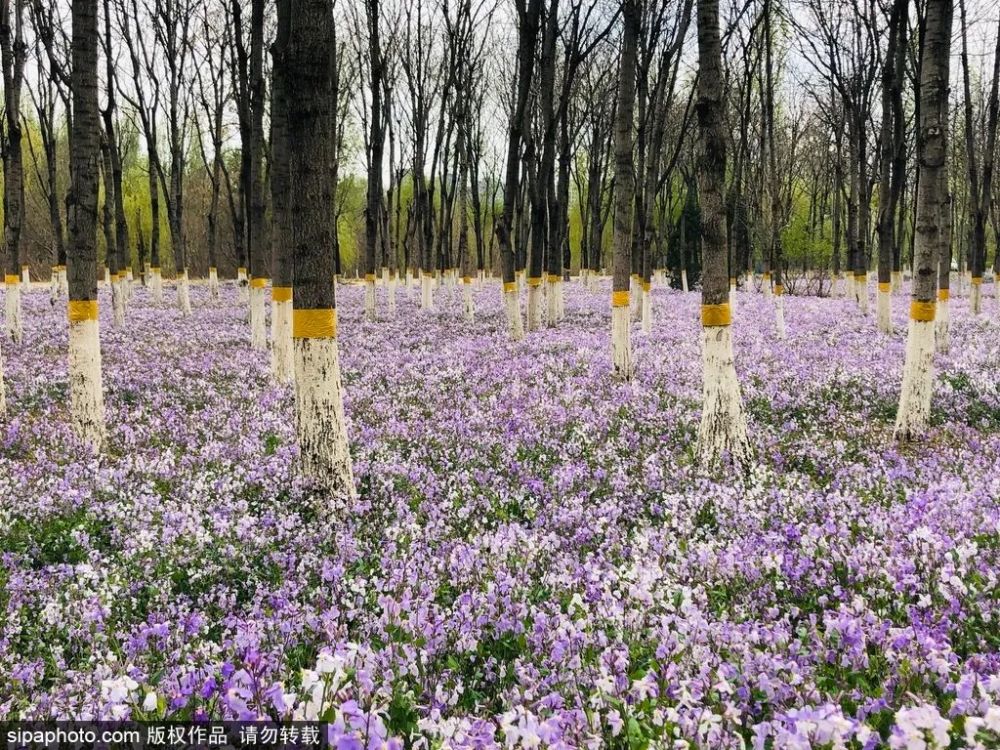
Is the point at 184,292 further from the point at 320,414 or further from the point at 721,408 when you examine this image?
the point at 721,408

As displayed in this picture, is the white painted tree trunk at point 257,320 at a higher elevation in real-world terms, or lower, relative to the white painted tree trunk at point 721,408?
higher

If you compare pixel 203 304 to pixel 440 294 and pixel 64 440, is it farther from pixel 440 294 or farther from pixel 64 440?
pixel 64 440

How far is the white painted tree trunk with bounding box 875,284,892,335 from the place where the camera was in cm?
1994

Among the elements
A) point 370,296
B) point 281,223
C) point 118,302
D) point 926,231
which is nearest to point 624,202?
point 926,231

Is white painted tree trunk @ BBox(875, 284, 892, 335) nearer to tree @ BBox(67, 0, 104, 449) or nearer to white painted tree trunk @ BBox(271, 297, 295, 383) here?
white painted tree trunk @ BBox(271, 297, 295, 383)

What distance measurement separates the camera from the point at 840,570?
478 centimetres

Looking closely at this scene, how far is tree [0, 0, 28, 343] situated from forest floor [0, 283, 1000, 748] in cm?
861

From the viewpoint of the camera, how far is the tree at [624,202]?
13.6 metres

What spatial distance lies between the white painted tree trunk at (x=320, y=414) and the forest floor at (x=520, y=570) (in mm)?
298

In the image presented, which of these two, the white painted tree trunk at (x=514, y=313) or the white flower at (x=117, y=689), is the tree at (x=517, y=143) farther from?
the white flower at (x=117, y=689)

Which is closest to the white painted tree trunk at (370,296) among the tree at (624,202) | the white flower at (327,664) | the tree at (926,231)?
the tree at (624,202)

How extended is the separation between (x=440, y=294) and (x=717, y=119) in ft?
115

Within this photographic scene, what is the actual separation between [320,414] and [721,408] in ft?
14.0

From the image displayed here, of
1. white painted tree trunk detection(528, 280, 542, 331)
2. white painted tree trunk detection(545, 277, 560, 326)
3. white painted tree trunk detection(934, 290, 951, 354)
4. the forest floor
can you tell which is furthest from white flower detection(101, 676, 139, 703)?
white painted tree trunk detection(545, 277, 560, 326)
